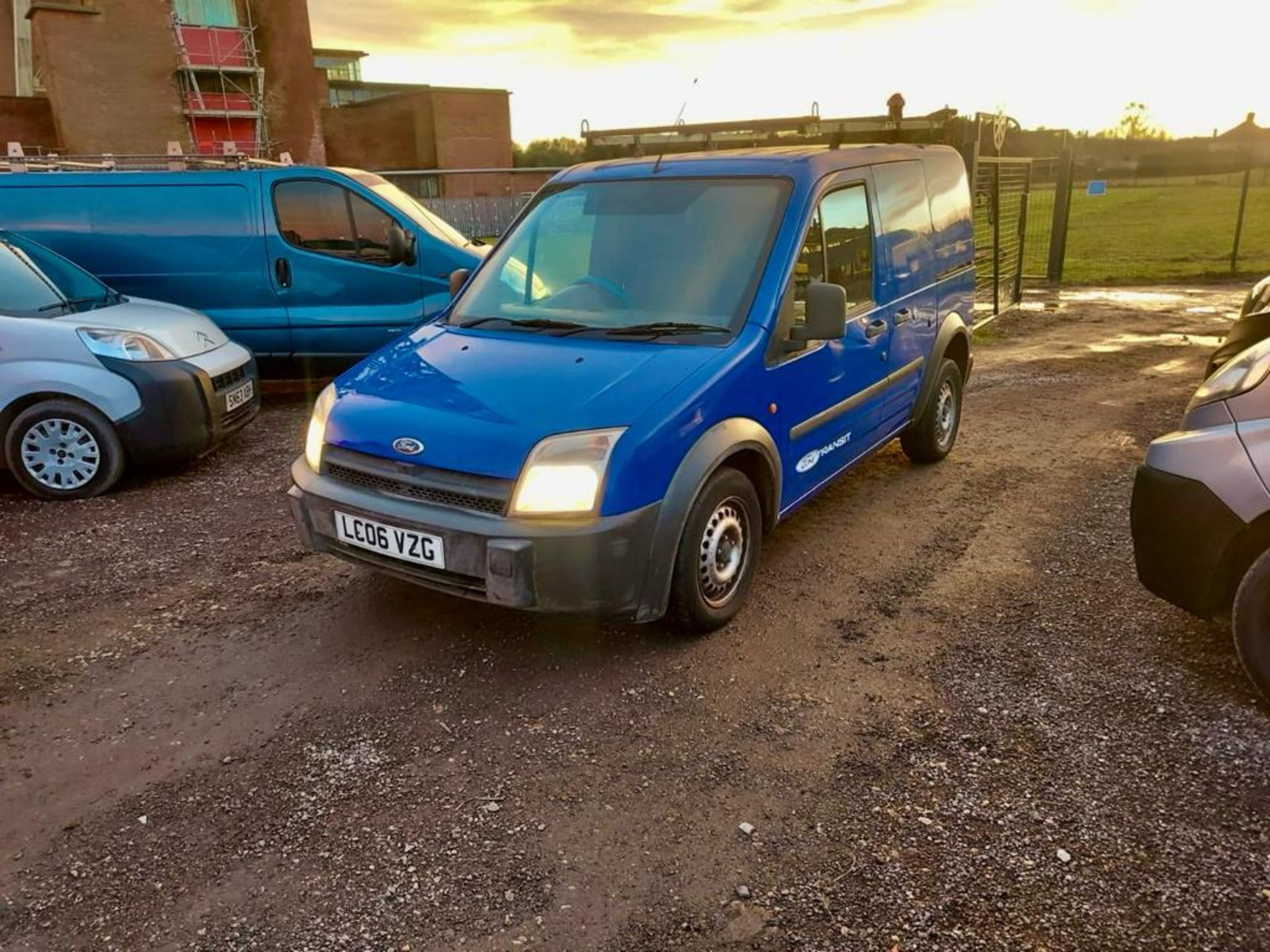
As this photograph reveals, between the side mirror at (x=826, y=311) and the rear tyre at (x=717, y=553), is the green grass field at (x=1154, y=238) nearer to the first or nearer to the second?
the side mirror at (x=826, y=311)

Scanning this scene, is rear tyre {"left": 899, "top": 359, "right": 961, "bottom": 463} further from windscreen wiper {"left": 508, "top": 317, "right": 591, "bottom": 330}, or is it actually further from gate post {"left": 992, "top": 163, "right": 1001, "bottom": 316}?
gate post {"left": 992, "top": 163, "right": 1001, "bottom": 316}

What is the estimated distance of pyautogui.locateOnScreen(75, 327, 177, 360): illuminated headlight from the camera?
17.9 ft

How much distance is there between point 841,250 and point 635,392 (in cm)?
168

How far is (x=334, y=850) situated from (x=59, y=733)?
1.35 m

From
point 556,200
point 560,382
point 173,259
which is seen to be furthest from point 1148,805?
point 173,259

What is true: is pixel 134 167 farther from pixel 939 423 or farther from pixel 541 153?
pixel 541 153

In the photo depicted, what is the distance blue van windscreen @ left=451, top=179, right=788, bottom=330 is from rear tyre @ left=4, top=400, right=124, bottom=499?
280 cm

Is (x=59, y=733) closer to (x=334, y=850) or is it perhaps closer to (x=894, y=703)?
(x=334, y=850)

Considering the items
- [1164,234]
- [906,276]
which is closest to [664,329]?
[906,276]

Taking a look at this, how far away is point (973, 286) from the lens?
6.21m

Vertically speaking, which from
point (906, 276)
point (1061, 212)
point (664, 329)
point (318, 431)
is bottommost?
point (318, 431)

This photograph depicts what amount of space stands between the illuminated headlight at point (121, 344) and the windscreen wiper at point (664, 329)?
3.46 meters

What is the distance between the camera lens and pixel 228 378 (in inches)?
239

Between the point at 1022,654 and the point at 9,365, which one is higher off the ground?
the point at 9,365
